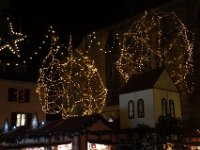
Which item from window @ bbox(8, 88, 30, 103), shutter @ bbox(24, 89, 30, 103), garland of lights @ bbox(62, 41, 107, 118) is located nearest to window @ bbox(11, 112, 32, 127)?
window @ bbox(8, 88, 30, 103)

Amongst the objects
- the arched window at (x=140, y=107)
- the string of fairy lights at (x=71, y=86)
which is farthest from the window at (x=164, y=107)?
the string of fairy lights at (x=71, y=86)

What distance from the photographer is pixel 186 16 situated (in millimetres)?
26406

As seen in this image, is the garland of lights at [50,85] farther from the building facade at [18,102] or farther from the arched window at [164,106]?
the arched window at [164,106]

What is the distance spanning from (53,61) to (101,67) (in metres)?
5.82

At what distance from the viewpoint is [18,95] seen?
94.9 ft

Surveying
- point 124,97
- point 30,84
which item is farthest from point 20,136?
point 30,84

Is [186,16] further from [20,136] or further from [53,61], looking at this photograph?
[20,136]

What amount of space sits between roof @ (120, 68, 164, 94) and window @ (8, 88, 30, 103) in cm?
1439

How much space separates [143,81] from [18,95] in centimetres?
1548

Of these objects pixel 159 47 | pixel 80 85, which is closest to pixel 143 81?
pixel 159 47

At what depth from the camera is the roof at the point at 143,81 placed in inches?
615

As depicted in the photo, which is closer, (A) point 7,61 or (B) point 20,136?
(B) point 20,136

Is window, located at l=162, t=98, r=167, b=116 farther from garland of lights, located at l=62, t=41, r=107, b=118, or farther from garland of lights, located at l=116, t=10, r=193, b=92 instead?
garland of lights, located at l=62, t=41, r=107, b=118

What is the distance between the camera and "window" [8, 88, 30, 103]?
28500 millimetres
